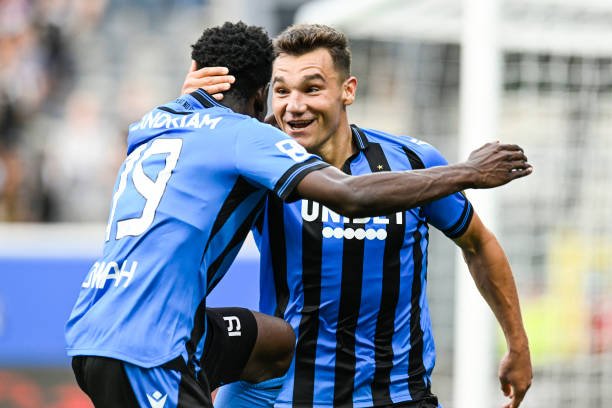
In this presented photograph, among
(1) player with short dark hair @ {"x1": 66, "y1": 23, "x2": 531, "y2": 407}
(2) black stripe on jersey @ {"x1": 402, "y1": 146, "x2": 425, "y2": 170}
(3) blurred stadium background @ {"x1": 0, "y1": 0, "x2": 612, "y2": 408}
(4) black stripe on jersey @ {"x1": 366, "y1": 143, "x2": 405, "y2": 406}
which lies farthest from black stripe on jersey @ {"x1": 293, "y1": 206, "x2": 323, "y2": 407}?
(3) blurred stadium background @ {"x1": 0, "y1": 0, "x2": 612, "y2": 408}

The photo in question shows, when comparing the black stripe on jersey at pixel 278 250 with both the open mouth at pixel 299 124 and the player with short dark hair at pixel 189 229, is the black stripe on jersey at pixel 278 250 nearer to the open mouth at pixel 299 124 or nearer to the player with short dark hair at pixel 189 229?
the open mouth at pixel 299 124

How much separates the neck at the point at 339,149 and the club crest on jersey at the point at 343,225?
22 centimetres

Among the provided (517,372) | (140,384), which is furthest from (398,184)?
(517,372)

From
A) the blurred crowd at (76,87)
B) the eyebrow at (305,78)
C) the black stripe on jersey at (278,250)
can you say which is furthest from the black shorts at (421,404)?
the blurred crowd at (76,87)

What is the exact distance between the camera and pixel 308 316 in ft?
13.1

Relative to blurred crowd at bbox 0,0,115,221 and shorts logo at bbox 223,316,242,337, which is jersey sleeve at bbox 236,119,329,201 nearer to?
shorts logo at bbox 223,316,242,337

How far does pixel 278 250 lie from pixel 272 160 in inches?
29.4

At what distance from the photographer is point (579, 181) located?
8078 millimetres

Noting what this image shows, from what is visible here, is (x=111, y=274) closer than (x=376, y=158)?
Yes

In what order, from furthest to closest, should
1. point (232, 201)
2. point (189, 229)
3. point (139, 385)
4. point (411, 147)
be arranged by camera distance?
point (411, 147)
point (232, 201)
point (189, 229)
point (139, 385)

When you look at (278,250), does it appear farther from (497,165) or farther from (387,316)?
(497,165)

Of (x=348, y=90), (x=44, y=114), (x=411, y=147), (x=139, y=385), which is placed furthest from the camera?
(x=44, y=114)

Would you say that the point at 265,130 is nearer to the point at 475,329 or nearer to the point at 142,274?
the point at 142,274

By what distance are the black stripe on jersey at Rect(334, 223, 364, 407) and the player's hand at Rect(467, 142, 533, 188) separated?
0.72m
